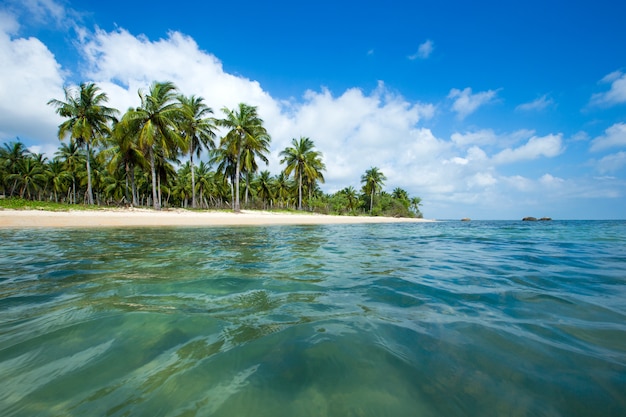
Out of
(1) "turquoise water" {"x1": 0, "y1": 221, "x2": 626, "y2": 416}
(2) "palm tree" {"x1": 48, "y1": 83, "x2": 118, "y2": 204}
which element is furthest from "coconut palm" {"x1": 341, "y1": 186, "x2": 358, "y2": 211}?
(1) "turquoise water" {"x1": 0, "y1": 221, "x2": 626, "y2": 416}

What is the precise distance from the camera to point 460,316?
2.46 m

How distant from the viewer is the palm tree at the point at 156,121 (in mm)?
22509

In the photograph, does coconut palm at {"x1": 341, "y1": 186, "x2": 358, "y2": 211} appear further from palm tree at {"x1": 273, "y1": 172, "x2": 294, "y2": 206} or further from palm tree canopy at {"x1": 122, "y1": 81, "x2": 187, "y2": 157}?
palm tree canopy at {"x1": 122, "y1": 81, "x2": 187, "y2": 157}

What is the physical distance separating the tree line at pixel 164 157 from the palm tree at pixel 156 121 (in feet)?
0.26

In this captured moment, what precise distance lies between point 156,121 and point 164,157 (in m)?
7.24

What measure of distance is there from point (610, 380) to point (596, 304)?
1.79m

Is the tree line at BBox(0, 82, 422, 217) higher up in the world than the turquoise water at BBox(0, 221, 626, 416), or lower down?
higher up

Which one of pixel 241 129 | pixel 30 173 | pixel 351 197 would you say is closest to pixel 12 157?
pixel 30 173

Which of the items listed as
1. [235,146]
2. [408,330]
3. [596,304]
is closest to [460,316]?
[408,330]

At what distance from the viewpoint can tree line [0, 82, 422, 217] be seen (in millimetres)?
23922

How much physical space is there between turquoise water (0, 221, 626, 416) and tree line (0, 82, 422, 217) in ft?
74.0

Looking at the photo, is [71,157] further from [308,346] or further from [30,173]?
[308,346]

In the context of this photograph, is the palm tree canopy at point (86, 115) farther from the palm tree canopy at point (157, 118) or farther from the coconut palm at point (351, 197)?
the coconut palm at point (351, 197)

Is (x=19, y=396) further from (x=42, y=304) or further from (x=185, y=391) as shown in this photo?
(x=42, y=304)
